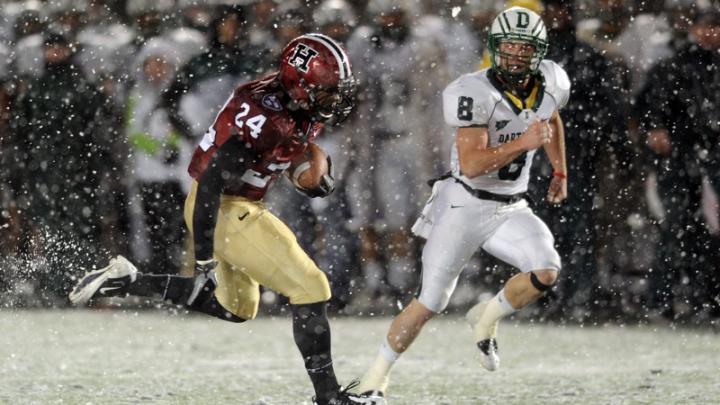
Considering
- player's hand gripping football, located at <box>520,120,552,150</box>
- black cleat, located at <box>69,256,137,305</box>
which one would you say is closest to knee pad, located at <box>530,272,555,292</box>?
player's hand gripping football, located at <box>520,120,552,150</box>

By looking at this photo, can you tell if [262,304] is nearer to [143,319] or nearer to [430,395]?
[143,319]

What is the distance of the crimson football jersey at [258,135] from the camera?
6320 mm

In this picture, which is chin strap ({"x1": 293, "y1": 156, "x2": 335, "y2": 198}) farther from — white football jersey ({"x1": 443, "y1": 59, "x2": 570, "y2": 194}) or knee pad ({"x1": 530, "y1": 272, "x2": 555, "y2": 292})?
knee pad ({"x1": 530, "y1": 272, "x2": 555, "y2": 292})

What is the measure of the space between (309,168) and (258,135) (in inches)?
21.5

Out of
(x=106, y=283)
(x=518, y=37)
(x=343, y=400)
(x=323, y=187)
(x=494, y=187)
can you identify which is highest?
(x=518, y=37)

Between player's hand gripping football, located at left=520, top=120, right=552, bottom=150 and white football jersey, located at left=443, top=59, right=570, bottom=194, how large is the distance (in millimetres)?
259

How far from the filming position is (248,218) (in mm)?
6559

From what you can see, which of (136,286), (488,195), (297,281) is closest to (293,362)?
(136,286)

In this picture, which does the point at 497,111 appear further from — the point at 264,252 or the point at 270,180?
the point at 264,252

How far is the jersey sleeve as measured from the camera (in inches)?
268

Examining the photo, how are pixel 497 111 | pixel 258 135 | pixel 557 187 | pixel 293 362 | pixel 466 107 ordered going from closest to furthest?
pixel 258 135 → pixel 466 107 → pixel 497 111 → pixel 557 187 → pixel 293 362

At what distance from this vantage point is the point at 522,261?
700cm

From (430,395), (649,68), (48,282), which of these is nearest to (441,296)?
(430,395)

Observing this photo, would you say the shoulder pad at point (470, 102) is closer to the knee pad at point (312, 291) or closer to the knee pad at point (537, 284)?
the knee pad at point (537, 284)
